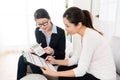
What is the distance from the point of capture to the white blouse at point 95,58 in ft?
3.69

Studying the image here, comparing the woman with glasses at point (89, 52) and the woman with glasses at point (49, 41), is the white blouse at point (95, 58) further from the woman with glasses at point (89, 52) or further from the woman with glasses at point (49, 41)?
the woman with glasses at point (49, 41)

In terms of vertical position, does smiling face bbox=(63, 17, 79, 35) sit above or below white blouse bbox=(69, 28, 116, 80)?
above

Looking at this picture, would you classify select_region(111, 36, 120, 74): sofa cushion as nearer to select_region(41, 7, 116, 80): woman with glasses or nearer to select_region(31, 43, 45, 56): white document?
select_region(41, 7, 116, 80): woman with glasses

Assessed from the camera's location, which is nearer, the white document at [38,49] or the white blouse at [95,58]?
the white blouse at [95,58]

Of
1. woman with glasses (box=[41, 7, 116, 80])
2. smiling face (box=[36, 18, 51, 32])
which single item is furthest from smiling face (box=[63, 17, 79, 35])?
smiling face (box=[36, 18, 51, 32])

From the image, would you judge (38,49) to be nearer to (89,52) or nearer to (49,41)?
(49,41)

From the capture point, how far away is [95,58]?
3.90 ft

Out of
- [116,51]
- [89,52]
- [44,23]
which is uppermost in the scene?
[44,23]

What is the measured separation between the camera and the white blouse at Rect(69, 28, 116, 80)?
1.13 meters

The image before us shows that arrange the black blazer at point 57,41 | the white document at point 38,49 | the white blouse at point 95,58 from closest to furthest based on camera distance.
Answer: the white blouse at point 95,58, the white document at point 38,49, the black blazer at point 57,41

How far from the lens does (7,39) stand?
3402mm

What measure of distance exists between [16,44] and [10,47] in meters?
0.14

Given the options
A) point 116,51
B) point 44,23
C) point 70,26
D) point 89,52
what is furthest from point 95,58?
point 44,23

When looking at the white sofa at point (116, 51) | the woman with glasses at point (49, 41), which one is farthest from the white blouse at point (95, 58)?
the woman with glasses at point (49, 41)
